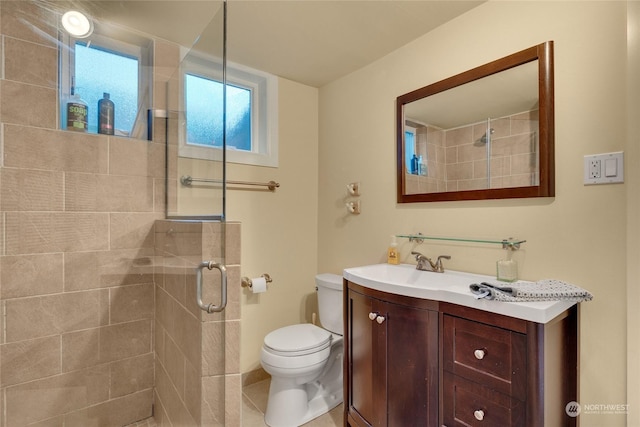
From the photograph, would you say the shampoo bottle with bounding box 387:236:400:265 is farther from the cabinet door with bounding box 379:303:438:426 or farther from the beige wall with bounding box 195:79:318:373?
the beige wall with bounding box 195:79:318:373

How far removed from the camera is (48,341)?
4.85ft

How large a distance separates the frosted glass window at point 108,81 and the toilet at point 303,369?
1.49m

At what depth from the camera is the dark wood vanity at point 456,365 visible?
102 cm

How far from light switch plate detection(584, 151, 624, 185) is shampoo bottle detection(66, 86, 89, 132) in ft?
7.57

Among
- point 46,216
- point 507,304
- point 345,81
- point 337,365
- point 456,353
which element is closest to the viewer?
point 507,304

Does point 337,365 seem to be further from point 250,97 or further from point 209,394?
point 250,97

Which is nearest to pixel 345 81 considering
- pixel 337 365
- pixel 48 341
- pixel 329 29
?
pixel 329 29

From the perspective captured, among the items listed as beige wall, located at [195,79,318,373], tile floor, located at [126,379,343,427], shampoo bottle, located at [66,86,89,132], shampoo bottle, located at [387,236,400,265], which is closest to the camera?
shampoo bottle, located at [66,86,89,132]

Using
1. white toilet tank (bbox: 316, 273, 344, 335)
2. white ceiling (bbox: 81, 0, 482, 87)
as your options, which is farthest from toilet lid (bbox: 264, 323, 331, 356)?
white ceiling (bbox: 81, 0, 482, 87)

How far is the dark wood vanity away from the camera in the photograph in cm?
102

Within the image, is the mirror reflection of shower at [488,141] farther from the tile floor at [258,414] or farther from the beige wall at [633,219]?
the tile floor at [258,414]

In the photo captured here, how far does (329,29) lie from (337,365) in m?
2.09

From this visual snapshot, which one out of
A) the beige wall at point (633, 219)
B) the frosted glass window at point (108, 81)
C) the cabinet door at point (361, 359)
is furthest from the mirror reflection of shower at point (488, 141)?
the frosted glass window at point (108, 81)

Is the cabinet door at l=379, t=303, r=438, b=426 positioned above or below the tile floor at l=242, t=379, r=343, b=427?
above
